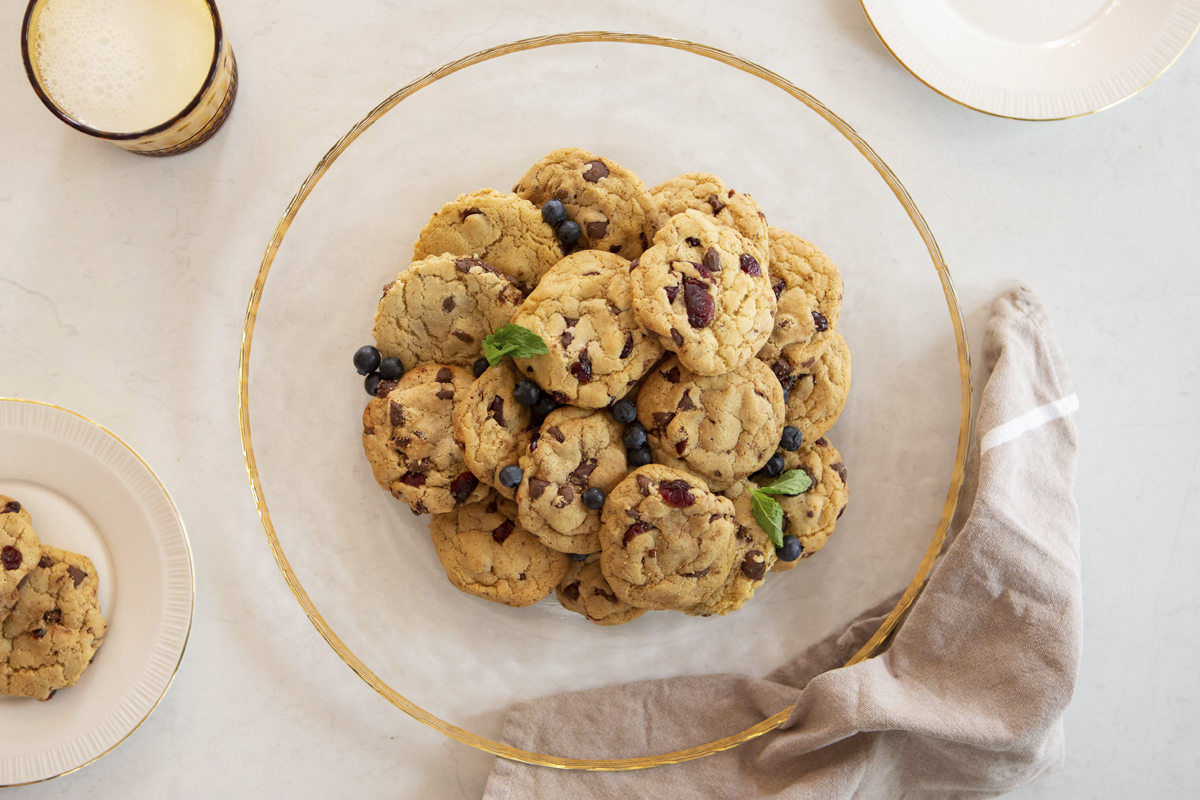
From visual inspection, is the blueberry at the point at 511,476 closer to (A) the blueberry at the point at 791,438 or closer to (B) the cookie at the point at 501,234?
(B) the cookie at the point at 501,234

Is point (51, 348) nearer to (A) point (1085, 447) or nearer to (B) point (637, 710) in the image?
(B) point (637, 710)

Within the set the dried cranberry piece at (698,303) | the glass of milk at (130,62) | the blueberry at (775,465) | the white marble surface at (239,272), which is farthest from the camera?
the white marble surface at (239,272)

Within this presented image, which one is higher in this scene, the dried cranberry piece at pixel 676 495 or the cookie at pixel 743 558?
the dried cranberry piece at pixel 676 495

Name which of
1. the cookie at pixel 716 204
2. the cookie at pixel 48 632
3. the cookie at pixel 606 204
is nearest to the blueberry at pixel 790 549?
the cookie at pixel 716 204

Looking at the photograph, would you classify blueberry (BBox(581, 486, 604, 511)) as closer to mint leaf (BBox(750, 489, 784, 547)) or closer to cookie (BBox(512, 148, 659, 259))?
mint leaf (BBox(750, 489, 784, 547))

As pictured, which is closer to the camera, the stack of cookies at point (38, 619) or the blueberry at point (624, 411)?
the blueberry at point (624, 411)

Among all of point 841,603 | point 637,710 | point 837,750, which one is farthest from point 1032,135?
point 637,710

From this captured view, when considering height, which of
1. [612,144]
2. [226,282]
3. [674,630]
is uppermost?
[612,144]
